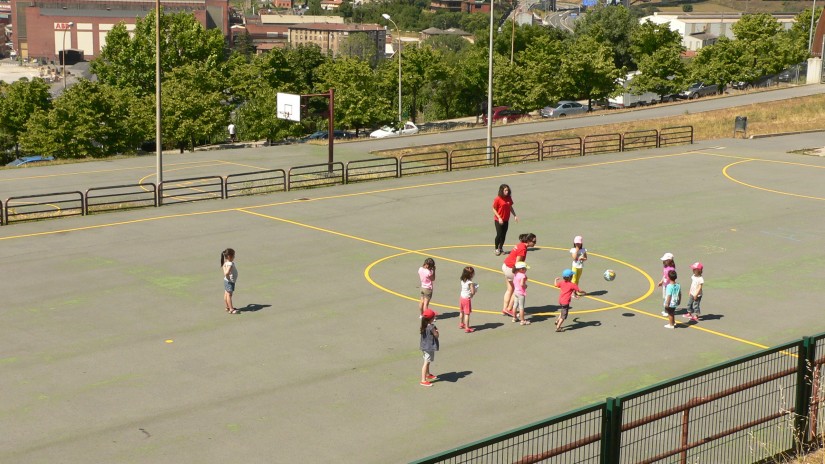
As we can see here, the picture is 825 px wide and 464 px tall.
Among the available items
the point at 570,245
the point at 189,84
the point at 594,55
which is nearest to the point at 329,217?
the point at 570,245

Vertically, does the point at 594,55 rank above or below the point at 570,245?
above

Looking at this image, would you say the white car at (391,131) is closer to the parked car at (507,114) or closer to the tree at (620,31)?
the parked car at (507,114)

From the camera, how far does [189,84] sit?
245 ft

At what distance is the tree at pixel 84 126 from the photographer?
6450 centimetres

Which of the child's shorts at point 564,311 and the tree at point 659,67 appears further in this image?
the tree at point 659,67

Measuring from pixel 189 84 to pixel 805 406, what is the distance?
214 feet

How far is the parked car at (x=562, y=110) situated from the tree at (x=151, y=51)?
3242 centimetres

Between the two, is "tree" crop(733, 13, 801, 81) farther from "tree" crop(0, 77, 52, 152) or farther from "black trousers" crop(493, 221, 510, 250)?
"black trousers" crop(493, 221, 510, 250)

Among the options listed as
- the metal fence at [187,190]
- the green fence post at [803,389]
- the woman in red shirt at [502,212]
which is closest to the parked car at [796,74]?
the metal fence at [187,190]

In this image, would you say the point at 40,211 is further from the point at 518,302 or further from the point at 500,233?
the point at 518,302

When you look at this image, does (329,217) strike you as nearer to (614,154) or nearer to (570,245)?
(570,245)

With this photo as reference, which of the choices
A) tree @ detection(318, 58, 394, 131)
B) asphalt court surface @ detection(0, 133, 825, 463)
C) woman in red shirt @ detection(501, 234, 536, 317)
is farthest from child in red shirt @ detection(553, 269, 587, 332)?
tree @ detection(318, 58, 394, 131)

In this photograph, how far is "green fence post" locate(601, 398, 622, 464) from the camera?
41.9ft

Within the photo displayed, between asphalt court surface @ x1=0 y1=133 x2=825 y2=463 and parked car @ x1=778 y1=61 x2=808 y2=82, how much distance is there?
5494 cm
